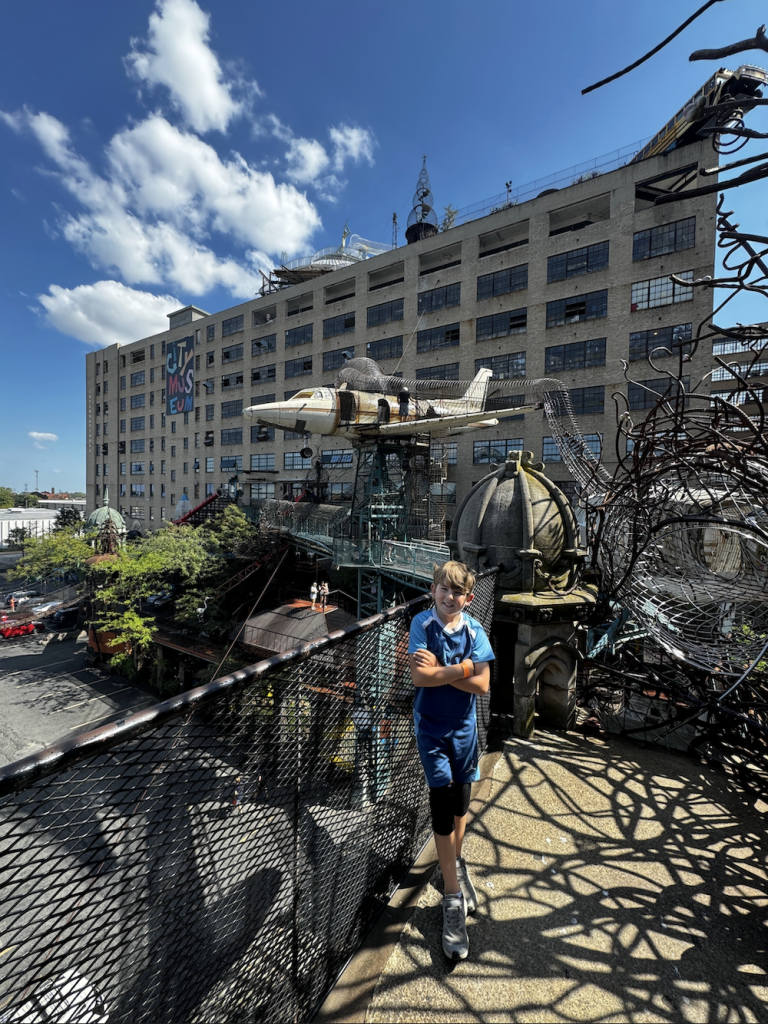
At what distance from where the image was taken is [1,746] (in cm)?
1866

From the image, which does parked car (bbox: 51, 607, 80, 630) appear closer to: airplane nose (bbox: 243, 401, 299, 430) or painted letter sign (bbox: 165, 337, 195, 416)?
painted letter sign (bbox: 165, 337, 195, 416)

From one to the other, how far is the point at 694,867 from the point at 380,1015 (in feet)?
9.70

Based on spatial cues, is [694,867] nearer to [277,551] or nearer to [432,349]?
[277,551]

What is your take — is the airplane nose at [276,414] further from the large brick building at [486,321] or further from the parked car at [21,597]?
the parked car at [21,597]

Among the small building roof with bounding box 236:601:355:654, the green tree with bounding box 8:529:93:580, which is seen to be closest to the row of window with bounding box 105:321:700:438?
the small building roof with bounding box 236:601:355:654

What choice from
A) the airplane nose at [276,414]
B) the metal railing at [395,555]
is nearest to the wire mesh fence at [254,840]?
the metal railing at [395,555]

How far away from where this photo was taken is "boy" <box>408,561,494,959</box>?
2949 millimetres

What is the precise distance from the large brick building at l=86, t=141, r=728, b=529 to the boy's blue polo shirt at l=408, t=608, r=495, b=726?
1673 cm

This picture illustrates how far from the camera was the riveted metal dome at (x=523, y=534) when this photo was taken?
21.1 feet

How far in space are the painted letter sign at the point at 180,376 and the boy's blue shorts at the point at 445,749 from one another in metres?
50.1

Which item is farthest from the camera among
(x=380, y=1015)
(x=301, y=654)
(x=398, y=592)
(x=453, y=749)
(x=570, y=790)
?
(x=398, y=592)

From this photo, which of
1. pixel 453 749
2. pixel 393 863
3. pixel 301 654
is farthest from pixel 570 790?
pixel 301 654

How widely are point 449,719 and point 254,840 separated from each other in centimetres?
137

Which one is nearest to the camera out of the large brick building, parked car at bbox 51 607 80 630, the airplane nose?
the airplane nose
